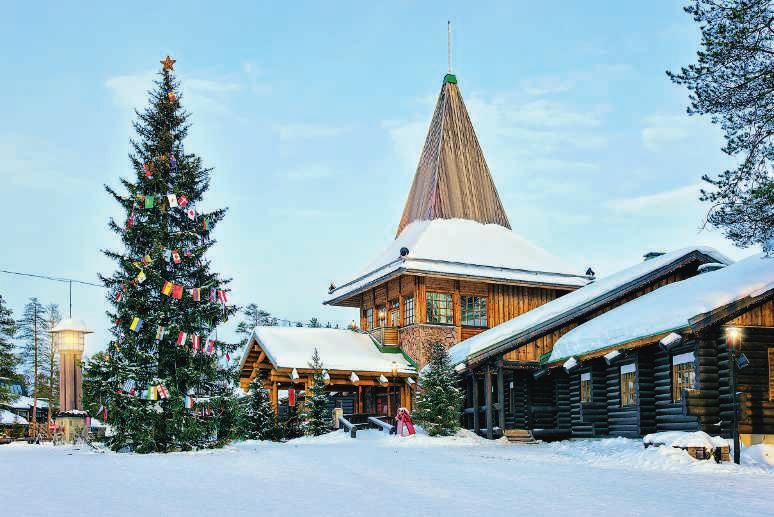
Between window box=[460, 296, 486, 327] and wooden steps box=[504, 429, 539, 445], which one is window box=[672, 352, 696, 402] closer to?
wooden steps box=[504, 429, 539, 445]

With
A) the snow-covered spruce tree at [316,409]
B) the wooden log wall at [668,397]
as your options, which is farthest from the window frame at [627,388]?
the snow-covered spruce tree at [316,409]

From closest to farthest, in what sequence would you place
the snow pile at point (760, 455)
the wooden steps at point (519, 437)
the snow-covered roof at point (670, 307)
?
the snow pile at point (760, 455), the snow-covered roof at point (670, 307), the wooden steps at point (519, 437)

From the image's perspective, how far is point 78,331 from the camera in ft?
119

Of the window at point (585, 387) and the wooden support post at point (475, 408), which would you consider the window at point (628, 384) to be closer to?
the window at point (585, 387)

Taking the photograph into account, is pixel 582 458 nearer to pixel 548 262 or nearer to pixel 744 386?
pixel 744 386

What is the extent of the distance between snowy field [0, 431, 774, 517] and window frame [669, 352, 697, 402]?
2.15 m

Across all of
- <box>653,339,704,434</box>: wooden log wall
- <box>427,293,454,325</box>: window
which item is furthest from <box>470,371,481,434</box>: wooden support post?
<box>653,339,704,434</box>: wooden log wall

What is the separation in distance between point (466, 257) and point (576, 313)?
833 cm

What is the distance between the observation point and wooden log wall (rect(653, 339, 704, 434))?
76.0 ft

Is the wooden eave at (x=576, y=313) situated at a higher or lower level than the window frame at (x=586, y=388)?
higher

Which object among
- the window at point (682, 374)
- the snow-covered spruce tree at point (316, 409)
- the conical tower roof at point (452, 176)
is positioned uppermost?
the conical tower roof at point (452, 176)

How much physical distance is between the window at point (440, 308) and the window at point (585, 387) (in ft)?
30.9

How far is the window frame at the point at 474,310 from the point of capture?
38.2 meters

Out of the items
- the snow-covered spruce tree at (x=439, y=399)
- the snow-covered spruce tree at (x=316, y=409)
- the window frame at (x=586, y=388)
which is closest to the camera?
the window frame at (x=586, y=388)
